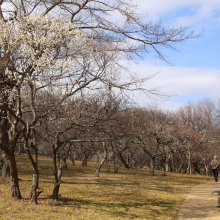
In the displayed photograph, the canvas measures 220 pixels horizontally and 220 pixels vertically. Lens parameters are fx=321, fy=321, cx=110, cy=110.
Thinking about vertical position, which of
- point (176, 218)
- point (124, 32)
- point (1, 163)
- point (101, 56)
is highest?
point (124, 32)

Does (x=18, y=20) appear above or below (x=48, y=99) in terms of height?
above

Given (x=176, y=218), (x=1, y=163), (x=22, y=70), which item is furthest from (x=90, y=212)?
(x=1, y=163)

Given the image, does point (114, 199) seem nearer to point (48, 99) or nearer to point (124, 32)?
point (48, 99)

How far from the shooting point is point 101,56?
8.04 m

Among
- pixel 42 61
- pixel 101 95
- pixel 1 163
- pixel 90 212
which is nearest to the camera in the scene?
pixel 42 61

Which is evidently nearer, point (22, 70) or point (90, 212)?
point (22, 70)

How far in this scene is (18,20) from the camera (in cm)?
771

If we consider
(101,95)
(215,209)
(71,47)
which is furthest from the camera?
(215,209)

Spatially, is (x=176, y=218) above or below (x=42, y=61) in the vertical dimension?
below

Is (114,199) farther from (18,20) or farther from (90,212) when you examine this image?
(18,20)

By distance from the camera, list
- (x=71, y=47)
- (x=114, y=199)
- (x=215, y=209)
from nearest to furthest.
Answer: (x=71, y=47)
(x=215, y=209)
(x=114, y=199)

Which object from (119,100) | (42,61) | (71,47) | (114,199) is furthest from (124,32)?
(114,199)

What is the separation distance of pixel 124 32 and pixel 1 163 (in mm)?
8012

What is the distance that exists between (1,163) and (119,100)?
713 centimetres
